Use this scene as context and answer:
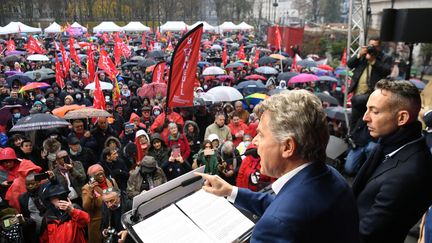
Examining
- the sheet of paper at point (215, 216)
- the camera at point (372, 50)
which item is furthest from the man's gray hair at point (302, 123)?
the camera at point (372, 50)

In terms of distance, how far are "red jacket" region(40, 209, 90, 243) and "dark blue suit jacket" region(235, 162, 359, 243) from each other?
2.87m

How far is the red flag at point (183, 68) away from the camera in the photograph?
6.27 metres

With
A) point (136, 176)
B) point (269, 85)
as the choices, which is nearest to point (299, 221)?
point (136, 176)

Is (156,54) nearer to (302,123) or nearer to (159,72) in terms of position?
(159,72)

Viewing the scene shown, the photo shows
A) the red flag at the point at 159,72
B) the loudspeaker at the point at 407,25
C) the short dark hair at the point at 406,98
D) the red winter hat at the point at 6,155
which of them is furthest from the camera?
the red flag at the point at 159,72

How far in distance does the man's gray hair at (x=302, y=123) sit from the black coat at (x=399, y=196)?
79 cm

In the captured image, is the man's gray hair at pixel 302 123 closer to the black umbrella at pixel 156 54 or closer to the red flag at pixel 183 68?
the red flag at pixel 183 68

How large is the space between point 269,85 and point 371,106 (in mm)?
10215

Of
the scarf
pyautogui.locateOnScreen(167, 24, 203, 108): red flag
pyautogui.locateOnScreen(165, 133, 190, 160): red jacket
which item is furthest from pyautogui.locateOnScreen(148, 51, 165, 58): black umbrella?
the scarf

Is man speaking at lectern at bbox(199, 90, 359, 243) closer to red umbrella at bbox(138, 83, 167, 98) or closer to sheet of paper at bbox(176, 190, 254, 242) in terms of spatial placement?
sheet of paper at bbox(176, 190, 254, 242)

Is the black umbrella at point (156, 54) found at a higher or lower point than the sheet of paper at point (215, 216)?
lower

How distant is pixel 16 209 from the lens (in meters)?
3.93

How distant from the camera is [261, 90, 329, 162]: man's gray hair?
136cm

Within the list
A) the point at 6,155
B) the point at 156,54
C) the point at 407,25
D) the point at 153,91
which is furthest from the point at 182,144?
the point at 156,54
